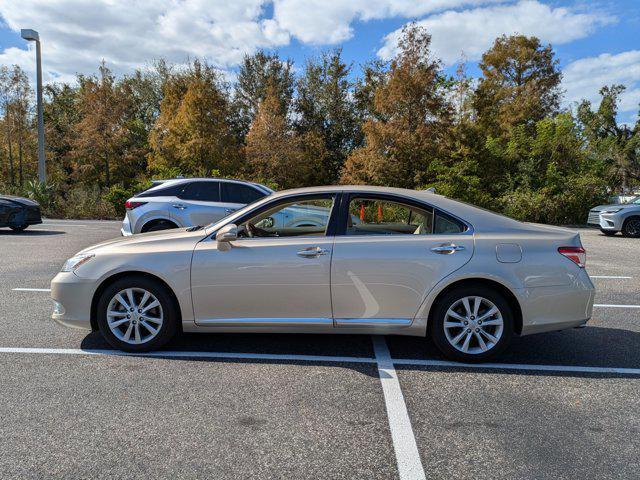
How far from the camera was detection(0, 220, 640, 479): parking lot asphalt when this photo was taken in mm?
2801

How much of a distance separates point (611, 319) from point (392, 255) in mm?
3338

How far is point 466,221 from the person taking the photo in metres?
4.42

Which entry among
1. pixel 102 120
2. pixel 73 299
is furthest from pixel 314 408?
pixel 102 120

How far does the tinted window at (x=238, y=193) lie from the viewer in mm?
10078

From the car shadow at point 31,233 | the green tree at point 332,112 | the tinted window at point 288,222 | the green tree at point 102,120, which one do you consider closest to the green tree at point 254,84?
the green tree at point 332,112

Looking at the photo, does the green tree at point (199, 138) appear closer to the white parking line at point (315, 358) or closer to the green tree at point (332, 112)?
the green tree at point (332, 112)

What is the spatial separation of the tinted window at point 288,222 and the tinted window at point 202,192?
5.24 m

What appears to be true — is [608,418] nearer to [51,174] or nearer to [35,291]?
[35,291]

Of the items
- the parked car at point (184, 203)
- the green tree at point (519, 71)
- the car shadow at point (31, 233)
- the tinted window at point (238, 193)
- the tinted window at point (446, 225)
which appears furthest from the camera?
the green tree at point (519, 71)

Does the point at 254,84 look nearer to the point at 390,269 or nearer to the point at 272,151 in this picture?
the point at 272,151

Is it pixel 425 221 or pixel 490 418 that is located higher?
pixel 425 221

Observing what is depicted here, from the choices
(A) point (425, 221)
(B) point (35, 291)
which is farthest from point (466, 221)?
(B) point (35, 291)

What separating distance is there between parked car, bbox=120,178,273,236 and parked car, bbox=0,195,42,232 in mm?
6323

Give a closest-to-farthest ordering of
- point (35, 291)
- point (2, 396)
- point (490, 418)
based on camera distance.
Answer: point (490, 418)
point (2, 396)
point (35, 291)
